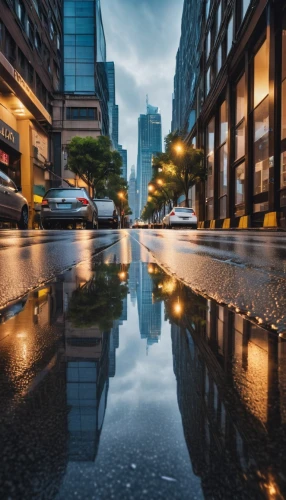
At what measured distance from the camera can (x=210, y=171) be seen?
3325 centimetres

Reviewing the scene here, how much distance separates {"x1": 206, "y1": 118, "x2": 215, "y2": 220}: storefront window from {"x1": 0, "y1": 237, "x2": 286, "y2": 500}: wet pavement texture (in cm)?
3169

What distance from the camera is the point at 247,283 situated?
2135 mm

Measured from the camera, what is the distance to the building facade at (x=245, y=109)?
16.8 meters

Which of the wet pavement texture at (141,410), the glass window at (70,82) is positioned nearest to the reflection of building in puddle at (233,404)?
the wet pavement texture at (141,410)

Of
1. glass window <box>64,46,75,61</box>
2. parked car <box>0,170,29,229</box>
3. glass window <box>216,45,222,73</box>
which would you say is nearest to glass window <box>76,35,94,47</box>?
glass window <box>64,46,75,61</box>

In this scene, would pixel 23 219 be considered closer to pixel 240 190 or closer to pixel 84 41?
pixel 240 190

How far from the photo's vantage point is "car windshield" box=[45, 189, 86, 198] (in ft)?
48.4

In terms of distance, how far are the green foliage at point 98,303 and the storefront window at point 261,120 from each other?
18.5m

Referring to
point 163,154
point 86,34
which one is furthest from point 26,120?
point 86,34

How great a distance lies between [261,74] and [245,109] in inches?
79.3

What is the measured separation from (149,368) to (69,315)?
586 millimetres

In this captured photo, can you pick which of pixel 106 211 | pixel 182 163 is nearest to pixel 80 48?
pixel 182 163

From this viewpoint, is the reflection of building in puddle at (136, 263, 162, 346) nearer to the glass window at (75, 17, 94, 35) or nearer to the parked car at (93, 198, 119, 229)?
the parked car at (93, 198, 119, 229)

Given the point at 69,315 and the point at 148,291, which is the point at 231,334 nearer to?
the point at 69,315
